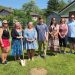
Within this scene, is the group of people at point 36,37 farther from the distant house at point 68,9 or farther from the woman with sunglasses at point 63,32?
the distant house at point 68,9

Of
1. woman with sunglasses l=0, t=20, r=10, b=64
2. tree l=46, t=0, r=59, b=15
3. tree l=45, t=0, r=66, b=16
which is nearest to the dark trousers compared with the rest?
woman with sunglasses l=0, t=20, r=10, b=64

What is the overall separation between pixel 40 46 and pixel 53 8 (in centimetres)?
6385

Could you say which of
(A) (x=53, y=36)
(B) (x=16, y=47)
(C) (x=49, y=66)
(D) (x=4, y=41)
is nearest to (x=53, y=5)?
(A) (x=53, y=36)

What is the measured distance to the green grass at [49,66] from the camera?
11.8 metres

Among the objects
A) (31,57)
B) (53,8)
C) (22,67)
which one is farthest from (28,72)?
(53,8)

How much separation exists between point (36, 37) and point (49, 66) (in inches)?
55.5

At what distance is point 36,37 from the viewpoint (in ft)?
43.1

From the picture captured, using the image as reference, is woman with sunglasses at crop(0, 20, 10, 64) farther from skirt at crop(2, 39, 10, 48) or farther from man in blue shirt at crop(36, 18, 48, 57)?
man in blue shirt at crop(36, 18, 48, 57)

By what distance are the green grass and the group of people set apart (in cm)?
37

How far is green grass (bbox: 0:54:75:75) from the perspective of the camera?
11.8 metres

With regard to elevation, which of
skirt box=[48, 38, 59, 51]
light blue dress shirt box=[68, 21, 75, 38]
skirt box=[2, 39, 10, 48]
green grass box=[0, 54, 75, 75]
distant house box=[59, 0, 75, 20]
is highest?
distant house box=[59, 0, 75, 20]

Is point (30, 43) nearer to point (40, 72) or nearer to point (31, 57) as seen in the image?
point (31, 57)

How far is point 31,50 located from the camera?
42.8 ft

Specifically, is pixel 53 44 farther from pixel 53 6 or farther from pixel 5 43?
pixel 53 6
